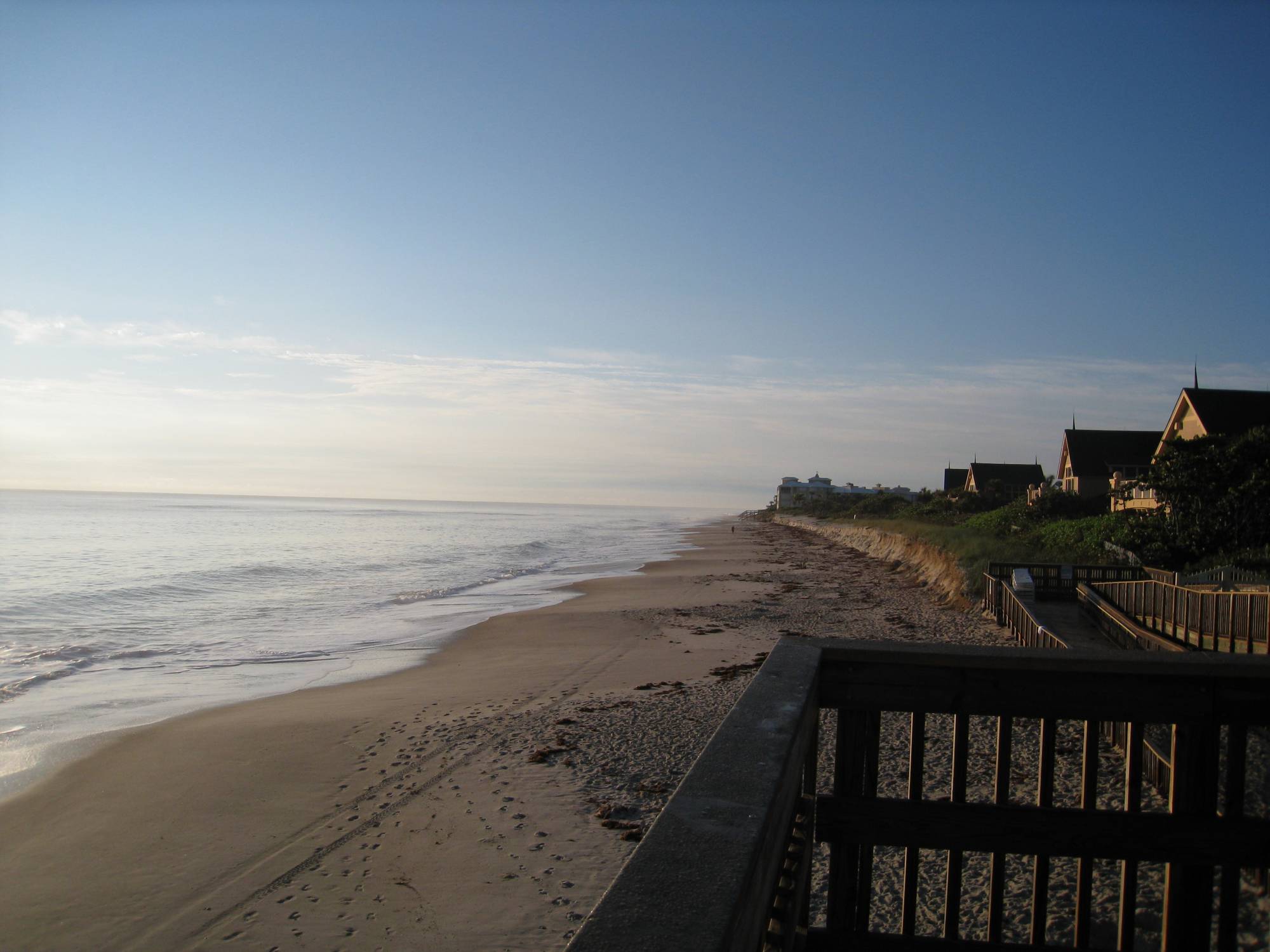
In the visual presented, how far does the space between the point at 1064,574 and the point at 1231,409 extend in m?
18.7

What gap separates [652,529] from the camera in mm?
87375

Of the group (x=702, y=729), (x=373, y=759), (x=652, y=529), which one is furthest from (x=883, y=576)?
(x=652, y=529)

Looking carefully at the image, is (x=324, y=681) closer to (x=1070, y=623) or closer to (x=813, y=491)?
(x=1070, y=623)

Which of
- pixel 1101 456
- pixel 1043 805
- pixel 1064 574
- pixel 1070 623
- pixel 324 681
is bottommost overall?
pixel 324 681

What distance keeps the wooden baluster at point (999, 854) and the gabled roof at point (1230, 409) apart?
3377cm

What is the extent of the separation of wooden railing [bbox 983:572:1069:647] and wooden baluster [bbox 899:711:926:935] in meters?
7.12

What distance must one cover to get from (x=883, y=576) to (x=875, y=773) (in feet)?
95.3

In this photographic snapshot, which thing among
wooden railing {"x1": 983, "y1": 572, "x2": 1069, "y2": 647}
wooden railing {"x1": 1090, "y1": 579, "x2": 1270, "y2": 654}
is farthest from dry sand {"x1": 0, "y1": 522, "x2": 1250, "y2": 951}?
wooden railing {"x1": 1090, "y1": 579, "x2": 1270, "y2": 654}

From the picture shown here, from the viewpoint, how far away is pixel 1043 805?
2.91 m

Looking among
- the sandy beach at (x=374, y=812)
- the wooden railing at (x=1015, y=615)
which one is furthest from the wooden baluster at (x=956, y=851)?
the wooden railing at (x=1015, y=615)

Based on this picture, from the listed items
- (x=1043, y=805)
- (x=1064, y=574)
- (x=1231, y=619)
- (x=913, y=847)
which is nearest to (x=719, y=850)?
(x=913, y=847)

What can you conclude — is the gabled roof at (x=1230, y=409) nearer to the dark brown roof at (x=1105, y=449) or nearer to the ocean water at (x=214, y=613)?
the dark brown roof at (x=1105, y=449)

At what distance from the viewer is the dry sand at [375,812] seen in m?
5.48

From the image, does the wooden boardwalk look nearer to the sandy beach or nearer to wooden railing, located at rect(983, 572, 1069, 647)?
wooden railing, located at rect(983, 572, 1069, 647)
